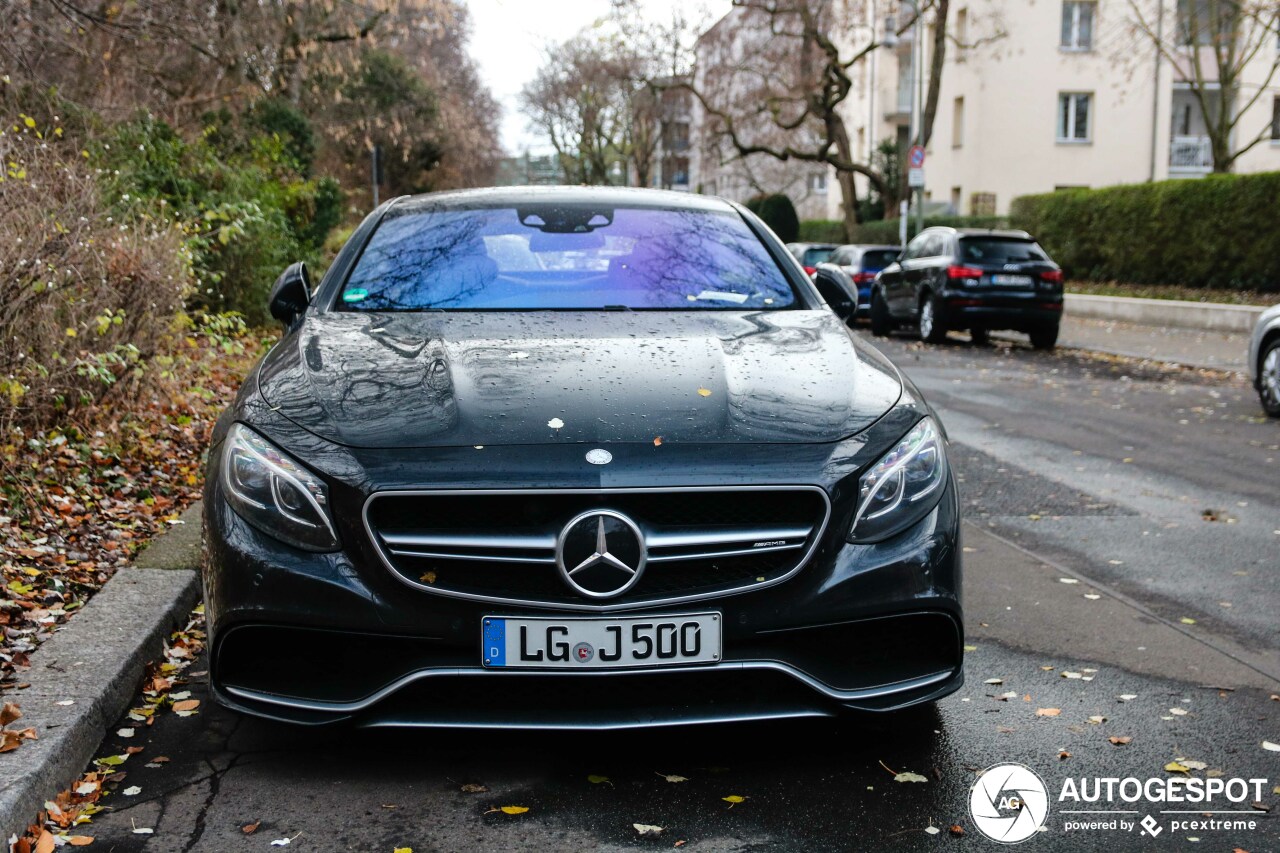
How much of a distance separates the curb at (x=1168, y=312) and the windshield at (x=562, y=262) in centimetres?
1622

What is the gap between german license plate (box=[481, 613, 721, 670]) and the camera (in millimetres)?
3162

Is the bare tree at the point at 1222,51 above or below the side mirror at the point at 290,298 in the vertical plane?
above

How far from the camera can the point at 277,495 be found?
3.31 m

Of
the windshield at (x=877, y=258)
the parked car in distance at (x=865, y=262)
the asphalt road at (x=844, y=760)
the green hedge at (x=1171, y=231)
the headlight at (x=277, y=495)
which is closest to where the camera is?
the asphalt road at (x=844, y=760)

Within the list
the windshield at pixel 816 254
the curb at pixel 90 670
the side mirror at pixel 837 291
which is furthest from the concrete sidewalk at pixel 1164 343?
the curb at pixel 90 670

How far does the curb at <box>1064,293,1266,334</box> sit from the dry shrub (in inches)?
630

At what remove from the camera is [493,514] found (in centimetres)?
325

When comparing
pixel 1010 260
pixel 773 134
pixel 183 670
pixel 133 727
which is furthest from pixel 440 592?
pixel 773 134

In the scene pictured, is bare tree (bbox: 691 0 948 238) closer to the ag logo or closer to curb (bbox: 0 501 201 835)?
curb (bbox: 0 501 201 835)

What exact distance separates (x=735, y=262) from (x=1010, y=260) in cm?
1544

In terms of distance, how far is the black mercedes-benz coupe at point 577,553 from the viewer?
10.5 feet

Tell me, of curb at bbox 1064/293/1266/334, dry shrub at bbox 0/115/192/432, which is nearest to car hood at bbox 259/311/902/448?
dry shrub at bbox 0/115/192/432

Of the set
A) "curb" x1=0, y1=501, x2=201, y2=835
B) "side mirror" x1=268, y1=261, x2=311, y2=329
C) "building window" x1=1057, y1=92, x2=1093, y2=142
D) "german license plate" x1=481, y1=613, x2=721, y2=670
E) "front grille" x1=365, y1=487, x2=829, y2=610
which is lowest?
"curb" x1=0, y1=501, x2=201, y2=835

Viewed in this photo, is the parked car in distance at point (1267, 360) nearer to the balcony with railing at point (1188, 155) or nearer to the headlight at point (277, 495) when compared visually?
the headlight at point (277, 495)
